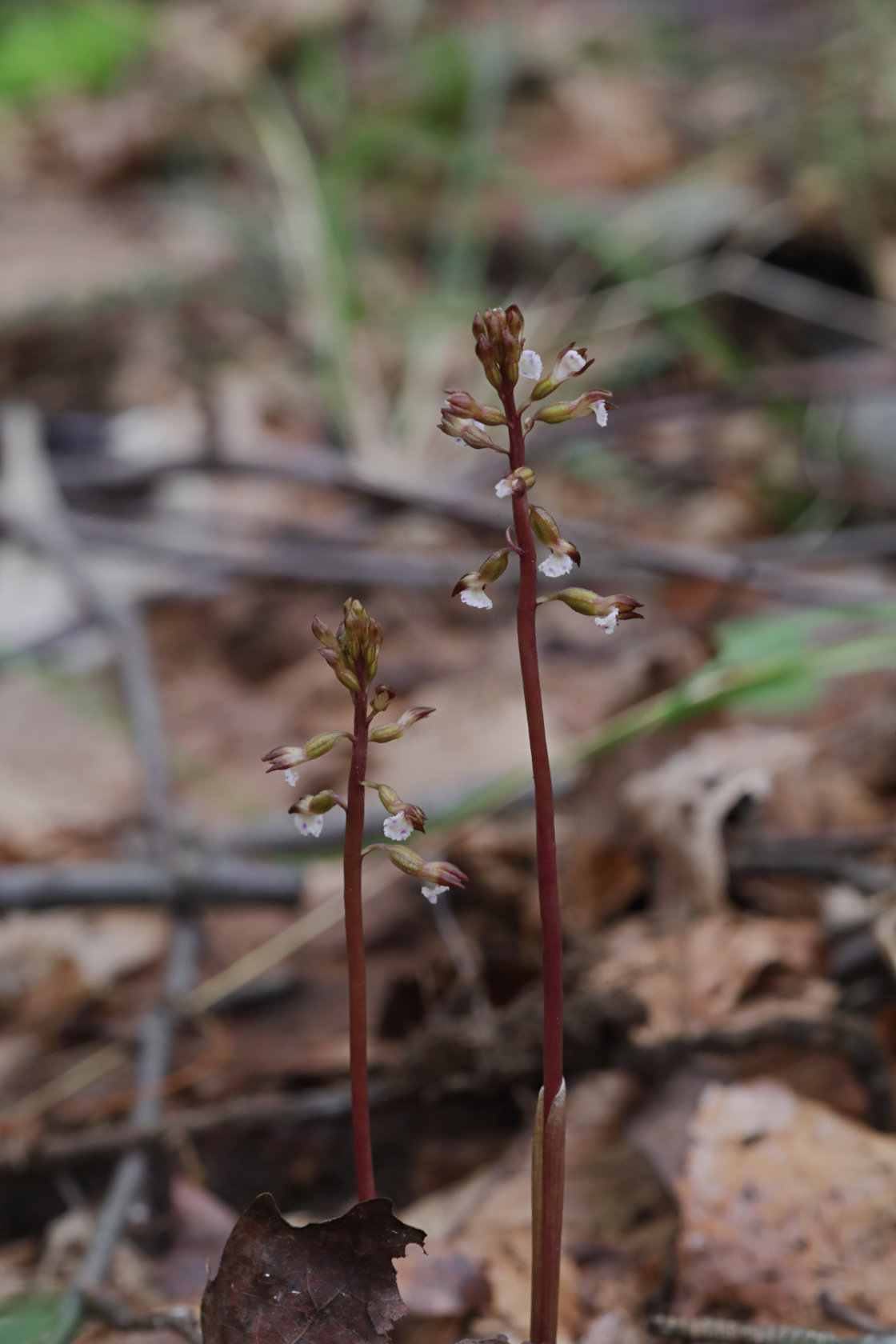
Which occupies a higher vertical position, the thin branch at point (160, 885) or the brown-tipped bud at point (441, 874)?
the thin branch at point (160, 885)

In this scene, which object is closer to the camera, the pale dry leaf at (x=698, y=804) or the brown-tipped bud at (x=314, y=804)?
the brown-tipped bud at (x=314, y=804)

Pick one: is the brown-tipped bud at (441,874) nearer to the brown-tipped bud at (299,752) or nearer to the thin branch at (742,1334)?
the brown-tipped bud at (299,752)

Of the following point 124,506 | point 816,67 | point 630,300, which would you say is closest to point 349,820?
point 124,506

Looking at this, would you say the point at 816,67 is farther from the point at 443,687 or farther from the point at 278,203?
the point at 443,687

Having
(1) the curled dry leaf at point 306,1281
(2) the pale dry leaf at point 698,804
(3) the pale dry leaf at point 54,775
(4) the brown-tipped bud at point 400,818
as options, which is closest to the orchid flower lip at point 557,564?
(4) the brown-tipped bud at point 400,818

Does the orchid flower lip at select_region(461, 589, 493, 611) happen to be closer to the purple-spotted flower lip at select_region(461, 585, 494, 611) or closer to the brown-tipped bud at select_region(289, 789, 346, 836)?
the purple-spotted flower lip at select_region(461, 585, 494, 611)

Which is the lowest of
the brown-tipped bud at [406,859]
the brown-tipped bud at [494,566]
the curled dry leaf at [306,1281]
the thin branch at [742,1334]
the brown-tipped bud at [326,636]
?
the thin branch at [742,1334]

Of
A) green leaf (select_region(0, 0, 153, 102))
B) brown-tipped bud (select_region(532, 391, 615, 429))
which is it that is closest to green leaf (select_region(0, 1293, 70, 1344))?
brown-tipped bud (select_region(532, 391, 615, 429))

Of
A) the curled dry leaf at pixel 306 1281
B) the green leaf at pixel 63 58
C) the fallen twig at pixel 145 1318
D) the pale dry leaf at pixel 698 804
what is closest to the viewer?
the curled dry leaf at pixel 306 1281
